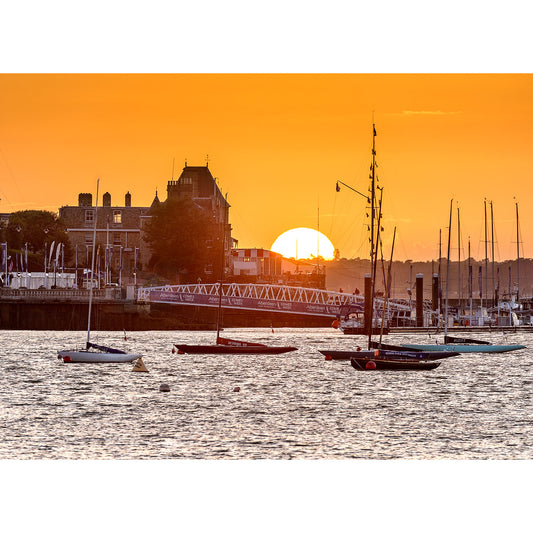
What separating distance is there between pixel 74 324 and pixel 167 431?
184 feet

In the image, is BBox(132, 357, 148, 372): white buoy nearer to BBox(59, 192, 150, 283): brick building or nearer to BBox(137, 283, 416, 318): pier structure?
BBox(137, 283, 416, 318): pier structure

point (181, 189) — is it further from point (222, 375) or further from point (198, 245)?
point (222, 375)

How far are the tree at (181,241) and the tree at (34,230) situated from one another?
7.82 meters

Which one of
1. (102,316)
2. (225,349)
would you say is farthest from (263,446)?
(102,316)

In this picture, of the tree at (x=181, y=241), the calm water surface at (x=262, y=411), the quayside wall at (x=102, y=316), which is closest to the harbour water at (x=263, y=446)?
the calm water surface at (x=262, y=411)

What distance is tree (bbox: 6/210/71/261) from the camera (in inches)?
3492

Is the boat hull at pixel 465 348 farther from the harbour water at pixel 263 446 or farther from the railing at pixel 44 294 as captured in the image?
the railing at pixel 44 294

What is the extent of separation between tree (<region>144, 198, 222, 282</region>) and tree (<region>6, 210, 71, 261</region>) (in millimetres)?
7817

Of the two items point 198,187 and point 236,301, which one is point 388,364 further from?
point 198,187

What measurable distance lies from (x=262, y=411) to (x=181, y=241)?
63159 mm

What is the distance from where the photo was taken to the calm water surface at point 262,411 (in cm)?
1953

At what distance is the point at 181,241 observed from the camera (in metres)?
88.4

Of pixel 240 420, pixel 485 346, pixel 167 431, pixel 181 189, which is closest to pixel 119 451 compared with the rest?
pixel 167 431

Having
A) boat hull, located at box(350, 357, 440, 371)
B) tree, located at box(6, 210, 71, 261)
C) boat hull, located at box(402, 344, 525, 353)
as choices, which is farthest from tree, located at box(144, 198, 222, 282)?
boat hull, located at box(350, 357, 440, 371)
